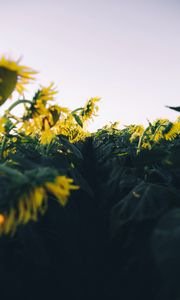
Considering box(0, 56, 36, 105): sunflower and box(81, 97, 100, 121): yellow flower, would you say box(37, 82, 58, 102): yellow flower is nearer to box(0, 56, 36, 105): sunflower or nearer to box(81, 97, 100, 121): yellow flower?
box(0, 56, 36, 105): sunflower

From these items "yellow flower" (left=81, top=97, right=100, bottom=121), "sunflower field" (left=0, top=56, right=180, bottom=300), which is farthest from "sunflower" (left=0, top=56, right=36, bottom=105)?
"yellow flower" (left=81, top=97, right=100, bottom=121)

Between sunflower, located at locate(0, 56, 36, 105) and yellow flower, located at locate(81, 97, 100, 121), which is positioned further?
yellow flower, located at locate(81, 97, 100, 121)

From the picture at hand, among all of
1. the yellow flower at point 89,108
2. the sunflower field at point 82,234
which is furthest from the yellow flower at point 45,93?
the yellow flower at point 89,108

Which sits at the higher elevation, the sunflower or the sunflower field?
the sunflower

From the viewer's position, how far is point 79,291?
3.66 feet

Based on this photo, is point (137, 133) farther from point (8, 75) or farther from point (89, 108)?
point (8, 75)

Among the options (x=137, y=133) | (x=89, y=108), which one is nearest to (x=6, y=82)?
(x=89, y=108)

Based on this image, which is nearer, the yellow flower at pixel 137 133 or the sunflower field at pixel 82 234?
the sunflower field at pixel 82 234

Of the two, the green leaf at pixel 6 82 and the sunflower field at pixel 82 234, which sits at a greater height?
the green leaf at pixel 6 82

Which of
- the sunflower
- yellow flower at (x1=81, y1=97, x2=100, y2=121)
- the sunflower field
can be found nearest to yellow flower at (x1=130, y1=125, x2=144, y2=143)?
yellow flower at (x1=81, y1=97, x2=100, y2=121)

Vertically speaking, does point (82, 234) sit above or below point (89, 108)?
below

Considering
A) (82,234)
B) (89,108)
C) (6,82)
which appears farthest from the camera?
(89,108)

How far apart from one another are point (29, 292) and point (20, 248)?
188 millimetres

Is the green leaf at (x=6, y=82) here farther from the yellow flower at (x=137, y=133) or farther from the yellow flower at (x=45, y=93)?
the yellow flower at (x=137, y=133)
